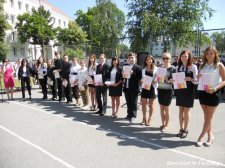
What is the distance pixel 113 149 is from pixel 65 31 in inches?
2224

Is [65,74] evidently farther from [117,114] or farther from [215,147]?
[215,147]

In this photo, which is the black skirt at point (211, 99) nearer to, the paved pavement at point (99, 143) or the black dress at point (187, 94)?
the black dress at point (187, 94)

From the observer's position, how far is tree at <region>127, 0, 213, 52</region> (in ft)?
61.7

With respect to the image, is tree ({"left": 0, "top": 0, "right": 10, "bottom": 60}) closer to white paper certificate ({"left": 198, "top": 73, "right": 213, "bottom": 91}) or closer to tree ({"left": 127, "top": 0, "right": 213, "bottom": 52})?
tree ({"left": 127, "top": 0, "right": 213, "bottom": 52})

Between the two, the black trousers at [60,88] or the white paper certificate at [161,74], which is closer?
the white paper certificate at [161,74]

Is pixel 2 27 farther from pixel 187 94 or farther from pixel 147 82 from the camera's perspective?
pixel 187 94

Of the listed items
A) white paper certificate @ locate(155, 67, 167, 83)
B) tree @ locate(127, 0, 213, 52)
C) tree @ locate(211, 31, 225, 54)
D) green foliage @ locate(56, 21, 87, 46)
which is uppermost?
green foliage @ locate(56, 21, 87, 46)

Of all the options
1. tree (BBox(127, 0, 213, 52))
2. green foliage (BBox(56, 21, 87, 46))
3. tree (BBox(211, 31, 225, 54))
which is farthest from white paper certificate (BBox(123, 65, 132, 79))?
green foliage (BBox(56, 21, 87, 46))

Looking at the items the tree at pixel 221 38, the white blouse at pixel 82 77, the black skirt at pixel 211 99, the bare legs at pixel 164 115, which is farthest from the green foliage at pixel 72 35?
the black skirt at pixel 211 99

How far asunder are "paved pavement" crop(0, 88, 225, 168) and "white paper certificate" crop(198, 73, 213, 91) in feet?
4.08

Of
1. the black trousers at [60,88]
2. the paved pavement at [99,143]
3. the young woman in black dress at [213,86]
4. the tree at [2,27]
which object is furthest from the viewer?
the tree at [2,27]

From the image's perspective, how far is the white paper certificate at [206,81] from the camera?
5.93m

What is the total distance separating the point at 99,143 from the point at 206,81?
2.69m

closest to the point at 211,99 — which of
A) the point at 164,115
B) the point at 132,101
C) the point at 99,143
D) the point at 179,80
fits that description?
the point at 179,80
